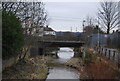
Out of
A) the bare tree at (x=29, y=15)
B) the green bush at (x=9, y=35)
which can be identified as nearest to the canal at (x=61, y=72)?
the bare tree at (x=29, y=15)

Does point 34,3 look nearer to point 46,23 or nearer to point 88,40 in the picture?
point 46,23

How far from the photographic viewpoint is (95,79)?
20812mm

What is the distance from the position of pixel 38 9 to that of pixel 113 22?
21.4 m

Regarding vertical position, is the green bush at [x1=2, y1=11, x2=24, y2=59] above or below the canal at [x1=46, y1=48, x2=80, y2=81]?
above

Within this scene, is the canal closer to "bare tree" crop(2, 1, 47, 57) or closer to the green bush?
"bare tree" crop(2, 1, 47, 57)

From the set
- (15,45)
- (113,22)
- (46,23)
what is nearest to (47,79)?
(15,45)

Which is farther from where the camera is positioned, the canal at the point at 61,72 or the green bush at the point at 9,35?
the canal at the point at 61,72

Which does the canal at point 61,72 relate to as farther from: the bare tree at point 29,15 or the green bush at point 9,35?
the green bush at point 9,35

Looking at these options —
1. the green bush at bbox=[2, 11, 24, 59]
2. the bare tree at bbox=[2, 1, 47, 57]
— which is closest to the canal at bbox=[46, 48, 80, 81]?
the bare tree at bbox=[2, 1, 47, 57]

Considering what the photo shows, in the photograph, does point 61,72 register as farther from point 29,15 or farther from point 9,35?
point 9,35

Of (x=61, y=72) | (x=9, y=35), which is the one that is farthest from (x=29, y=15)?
(x=9, y=35)

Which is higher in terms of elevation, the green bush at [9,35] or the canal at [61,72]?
the green bush at [9,35]

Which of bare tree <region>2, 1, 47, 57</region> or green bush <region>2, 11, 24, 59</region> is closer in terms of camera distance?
green bush <region>2, 11, 24, 59</region>

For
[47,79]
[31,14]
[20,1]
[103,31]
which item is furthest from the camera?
[103,31]
